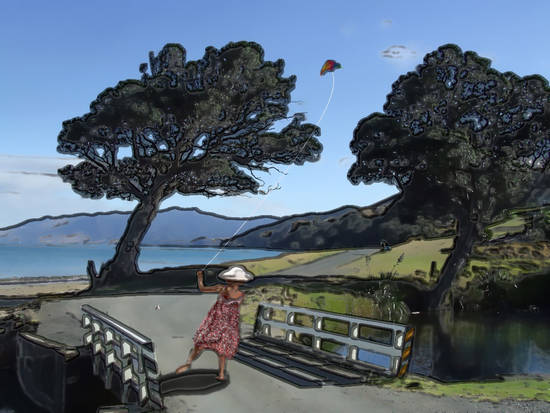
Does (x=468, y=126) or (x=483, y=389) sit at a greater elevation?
(x=468, y=126)

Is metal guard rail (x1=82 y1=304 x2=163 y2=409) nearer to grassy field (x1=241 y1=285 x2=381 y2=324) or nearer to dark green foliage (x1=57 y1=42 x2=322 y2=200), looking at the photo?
grassy field (x1=241 y1=285 x2=381 y2=324)

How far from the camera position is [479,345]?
2033cm

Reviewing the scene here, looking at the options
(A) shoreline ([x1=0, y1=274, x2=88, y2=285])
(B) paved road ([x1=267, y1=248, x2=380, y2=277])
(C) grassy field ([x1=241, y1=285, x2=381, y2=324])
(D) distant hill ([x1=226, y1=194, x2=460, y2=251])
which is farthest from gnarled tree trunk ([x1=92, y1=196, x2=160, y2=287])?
(A) shoreline ([x1=0, y1=274, x2=88, y2=285])

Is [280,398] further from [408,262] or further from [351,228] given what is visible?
[408,262]

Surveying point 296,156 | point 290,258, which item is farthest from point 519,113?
point 290,258

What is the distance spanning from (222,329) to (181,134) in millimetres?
20063

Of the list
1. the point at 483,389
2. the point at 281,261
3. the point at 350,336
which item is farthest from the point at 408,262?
the point at 350,336

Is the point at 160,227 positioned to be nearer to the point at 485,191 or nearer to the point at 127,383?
the point at 485,191

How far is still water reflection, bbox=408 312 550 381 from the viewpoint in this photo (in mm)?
16500

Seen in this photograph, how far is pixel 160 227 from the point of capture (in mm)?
29359

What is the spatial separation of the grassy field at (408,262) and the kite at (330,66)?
43.1 ft

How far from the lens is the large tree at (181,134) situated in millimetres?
26922

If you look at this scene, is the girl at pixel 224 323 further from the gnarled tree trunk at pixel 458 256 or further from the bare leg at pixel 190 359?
the gnarled tree trunk at pixel 458 256

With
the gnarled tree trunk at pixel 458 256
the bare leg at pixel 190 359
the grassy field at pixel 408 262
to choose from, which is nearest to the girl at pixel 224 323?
the bare leg at pixel 190 359
